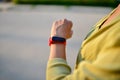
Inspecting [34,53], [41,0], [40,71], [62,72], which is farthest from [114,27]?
[41,0]

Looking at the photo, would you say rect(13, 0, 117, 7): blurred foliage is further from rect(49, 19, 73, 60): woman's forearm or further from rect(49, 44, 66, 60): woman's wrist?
rect(49, 44, 66, 60): woman's wrist

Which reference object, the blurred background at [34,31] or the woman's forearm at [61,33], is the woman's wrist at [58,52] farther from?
the blurred background at [34,31]

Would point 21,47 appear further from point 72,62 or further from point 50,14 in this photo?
point 50,14

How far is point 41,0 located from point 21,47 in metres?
6.39

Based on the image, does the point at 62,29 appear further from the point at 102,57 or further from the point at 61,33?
the point at 102,57

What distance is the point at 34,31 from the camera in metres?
7.62

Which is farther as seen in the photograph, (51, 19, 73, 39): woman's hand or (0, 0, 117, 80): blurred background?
(0, 0, 117, 80): blurred background

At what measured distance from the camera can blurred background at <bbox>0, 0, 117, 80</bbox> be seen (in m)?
5.10

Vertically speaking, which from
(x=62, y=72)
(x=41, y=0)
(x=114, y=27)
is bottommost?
(x=62, y=72)

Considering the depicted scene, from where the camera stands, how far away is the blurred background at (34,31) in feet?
16.7

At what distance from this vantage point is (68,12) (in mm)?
10156

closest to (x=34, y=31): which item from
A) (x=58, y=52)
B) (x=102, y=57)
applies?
(x=58, y=52)

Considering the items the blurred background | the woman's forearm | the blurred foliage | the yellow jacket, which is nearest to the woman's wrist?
the woman's forearm

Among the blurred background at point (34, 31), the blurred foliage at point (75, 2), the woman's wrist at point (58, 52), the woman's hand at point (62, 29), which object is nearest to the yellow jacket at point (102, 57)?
the woman's wrist at point (58, 52)
